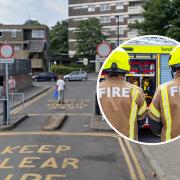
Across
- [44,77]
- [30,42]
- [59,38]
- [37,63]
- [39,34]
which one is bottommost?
[44,77]

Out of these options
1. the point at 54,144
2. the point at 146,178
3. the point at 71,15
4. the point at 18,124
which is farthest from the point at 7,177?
the point at 71,15

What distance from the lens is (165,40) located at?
191 cm

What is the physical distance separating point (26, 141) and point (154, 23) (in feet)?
28.7

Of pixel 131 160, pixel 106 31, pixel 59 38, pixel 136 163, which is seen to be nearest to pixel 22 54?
pixel 106 31

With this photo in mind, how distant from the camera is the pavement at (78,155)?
357 inches

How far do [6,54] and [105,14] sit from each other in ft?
264

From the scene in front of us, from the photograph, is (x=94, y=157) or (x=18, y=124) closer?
(x=94, y=157)

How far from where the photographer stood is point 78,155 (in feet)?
36.9

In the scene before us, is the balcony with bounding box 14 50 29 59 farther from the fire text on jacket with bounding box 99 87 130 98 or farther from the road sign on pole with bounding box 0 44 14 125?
the fire text on jacket with bounding box 99 87 130 98

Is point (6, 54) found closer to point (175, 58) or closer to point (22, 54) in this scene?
point (175, 58)

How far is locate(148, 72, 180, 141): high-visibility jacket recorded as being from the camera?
71.0 inches

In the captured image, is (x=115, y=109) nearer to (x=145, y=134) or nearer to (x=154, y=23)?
(x=145, y=134)

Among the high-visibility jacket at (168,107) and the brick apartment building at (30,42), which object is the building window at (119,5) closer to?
the brick apartment building at (30,42)

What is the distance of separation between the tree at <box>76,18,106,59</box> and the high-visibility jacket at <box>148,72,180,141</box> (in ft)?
276
